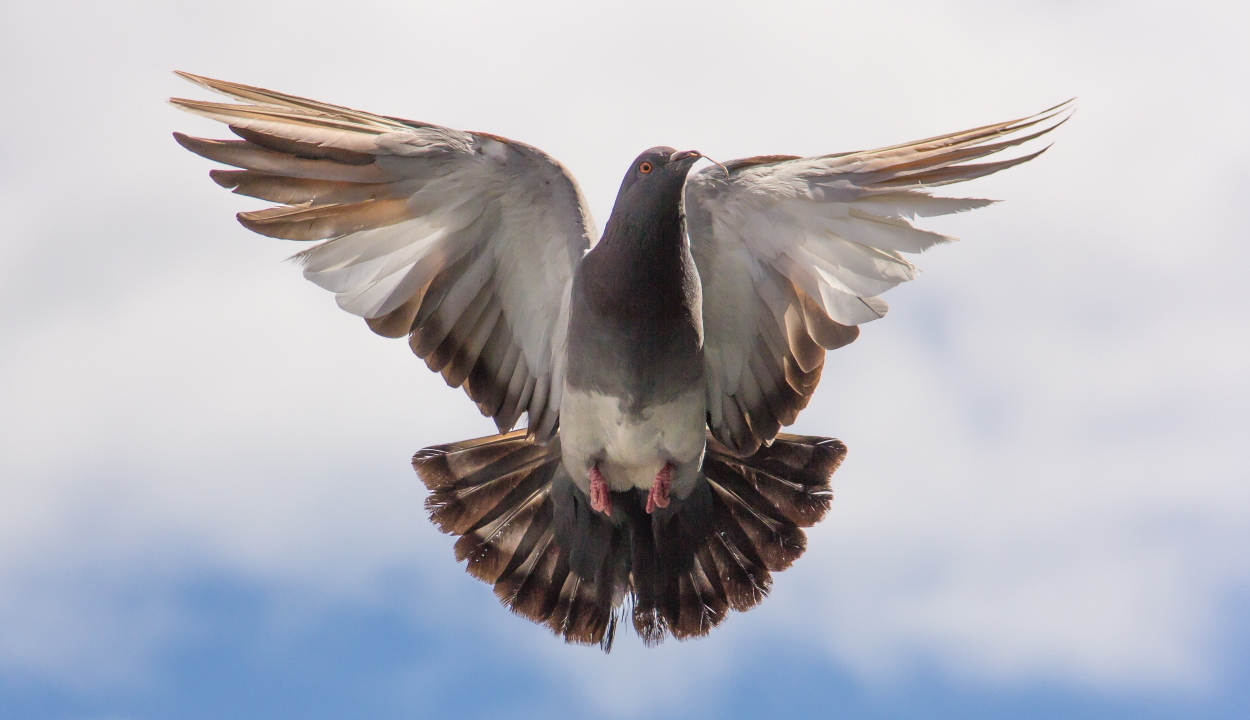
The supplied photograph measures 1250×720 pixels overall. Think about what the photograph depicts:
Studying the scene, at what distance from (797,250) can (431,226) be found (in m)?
1.97

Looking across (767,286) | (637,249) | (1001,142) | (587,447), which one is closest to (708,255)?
(767,286)

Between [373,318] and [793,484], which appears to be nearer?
[373,318]

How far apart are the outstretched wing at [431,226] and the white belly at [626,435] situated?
0.40 m

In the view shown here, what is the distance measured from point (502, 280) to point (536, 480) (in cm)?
125

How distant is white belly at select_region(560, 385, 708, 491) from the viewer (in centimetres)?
590

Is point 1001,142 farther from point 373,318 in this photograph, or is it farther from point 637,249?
point 373,318

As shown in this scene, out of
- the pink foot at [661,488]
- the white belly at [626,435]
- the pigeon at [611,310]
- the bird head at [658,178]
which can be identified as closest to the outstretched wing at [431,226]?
the pigeon at [611,310]

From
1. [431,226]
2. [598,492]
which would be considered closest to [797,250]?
[598,492]

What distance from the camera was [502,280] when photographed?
246 inches

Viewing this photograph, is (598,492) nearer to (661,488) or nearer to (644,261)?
(661,488)

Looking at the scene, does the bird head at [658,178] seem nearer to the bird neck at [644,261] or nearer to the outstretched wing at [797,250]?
the bird neck at [644,261]

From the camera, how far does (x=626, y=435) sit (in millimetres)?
5918

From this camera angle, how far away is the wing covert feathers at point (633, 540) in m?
6.45

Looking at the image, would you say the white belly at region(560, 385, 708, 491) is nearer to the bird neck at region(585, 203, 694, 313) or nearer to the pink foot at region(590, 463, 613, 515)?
the pink foot at region(590, 463, 613, 515)
